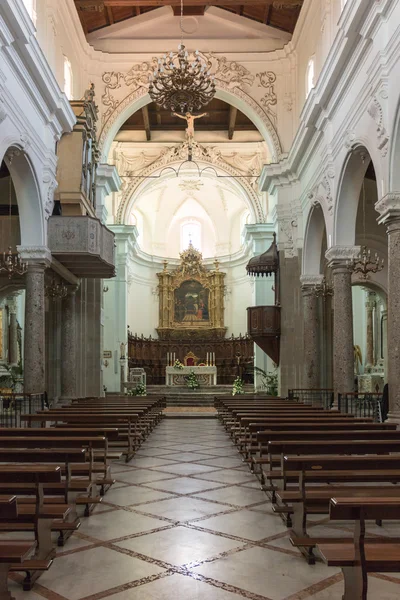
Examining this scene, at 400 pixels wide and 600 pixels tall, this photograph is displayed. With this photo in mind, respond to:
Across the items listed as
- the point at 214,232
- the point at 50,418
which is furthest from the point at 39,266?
the point at 214,232

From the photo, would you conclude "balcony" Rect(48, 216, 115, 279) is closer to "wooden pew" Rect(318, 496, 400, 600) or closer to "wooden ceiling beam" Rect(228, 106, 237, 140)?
"wooden ceiling beam" Rect(228, 106, 237, 140)

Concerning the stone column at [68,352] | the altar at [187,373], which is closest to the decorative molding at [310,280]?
the stone column at [68,352]

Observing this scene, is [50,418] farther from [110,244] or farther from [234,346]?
[234,346]

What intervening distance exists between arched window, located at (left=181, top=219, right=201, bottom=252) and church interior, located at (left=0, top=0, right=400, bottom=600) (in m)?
2.66

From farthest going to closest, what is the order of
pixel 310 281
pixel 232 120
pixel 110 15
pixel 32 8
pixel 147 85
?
pixel 232 120 → pixel 147 85 → pixel 110 15 → pixel 310 281 → pixel 32 8

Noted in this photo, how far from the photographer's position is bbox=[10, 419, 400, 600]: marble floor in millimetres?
3830

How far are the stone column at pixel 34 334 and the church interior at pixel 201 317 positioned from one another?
0.05 m

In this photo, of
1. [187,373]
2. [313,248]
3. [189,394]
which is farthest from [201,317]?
[313,248]

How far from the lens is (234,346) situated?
3228 centimetres

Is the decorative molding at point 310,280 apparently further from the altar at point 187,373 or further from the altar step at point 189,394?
the altar at point 187,373

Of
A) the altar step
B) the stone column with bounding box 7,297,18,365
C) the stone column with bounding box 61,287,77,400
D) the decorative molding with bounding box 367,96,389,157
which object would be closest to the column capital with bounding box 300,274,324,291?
the stone column with bounding box 61,287,77,400

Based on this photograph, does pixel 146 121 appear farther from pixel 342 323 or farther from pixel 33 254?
pixel 342 323

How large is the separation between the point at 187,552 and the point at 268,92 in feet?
58.3

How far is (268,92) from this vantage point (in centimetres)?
2027
